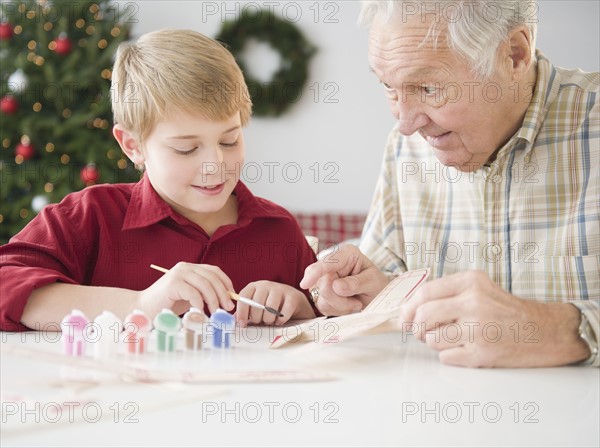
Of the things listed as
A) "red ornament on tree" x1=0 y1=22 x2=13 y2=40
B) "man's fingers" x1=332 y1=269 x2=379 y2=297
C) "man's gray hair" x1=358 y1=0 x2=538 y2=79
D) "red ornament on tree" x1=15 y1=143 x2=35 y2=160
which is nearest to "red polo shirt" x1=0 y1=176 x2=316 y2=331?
"man's fingers" x1=332 y1=269 x2=379 y2=297

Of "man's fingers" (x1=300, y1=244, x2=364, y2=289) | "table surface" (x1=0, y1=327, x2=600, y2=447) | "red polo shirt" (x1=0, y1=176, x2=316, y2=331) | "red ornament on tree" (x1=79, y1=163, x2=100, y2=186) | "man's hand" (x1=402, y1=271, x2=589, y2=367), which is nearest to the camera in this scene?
"table surface" (x1=0, y1=327, x2=600, y2=447)

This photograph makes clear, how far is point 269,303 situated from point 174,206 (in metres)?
0.39

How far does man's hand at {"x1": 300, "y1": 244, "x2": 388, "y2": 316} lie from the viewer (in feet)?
4.94

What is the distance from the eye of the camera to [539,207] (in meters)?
1.75

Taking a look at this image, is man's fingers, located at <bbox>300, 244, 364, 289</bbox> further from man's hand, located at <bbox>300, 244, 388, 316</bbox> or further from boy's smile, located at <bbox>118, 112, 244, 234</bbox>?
boy's smile, located at <bbox>118, 112, 244, 234</bbox>

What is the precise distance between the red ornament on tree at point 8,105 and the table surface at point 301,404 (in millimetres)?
3549

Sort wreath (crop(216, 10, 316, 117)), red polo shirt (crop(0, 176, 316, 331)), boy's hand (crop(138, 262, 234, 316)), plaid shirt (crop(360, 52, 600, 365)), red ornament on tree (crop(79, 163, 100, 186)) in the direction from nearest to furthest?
boy's hand (crop(138, 262, 234, 316)) → red polo shirt (crop(0, 176, 316, 331)) → plaid shirt (crop(360, 52, 600, 365)) → red ornament on tree (crop(79, 163, 100, 186)) → wreath (crop(216, 10, 316, 117))

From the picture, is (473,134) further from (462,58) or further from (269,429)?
(269,429)

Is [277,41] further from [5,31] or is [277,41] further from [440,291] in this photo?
[440,291]

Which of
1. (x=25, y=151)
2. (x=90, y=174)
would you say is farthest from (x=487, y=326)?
(x=25, y=151)

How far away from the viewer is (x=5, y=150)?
14.9 ft

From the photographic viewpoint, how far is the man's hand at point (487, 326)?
111 cm

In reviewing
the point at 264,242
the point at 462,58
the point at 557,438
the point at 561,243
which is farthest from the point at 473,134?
the point at 557,438

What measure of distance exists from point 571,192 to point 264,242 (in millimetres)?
701
